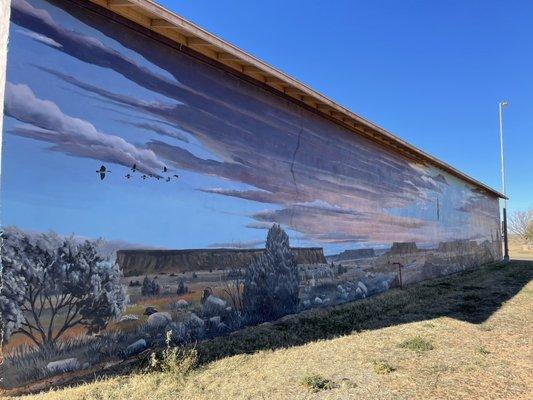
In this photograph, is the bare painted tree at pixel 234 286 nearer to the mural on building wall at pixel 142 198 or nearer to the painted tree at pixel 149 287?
the mural on building wall at pixel 142 198

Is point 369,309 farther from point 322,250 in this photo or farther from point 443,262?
point 443,262

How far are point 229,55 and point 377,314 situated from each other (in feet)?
19.3

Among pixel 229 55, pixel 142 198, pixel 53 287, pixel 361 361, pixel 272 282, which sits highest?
pixel 229 55

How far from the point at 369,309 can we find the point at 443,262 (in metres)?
9.09

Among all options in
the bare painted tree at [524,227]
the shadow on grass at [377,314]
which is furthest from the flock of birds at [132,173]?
the bare painted tree at [524,227]

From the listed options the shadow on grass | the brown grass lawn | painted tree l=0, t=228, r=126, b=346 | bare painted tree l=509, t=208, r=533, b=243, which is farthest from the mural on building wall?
bare painted tree l=509, t=208, r=533, b=243

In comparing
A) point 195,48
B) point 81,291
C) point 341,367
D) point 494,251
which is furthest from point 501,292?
point 494,251

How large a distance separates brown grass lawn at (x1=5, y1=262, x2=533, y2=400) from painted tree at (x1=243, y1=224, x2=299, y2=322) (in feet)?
0.93

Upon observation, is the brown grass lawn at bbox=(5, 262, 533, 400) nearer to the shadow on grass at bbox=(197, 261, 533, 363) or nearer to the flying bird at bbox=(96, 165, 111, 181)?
the shadow on grass at bbox=(197, 261, 533, 363)

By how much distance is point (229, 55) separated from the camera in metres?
6.96

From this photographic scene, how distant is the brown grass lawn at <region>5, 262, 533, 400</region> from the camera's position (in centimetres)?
460

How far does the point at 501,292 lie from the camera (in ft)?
41.1

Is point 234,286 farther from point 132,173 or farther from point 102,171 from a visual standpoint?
point 102,171

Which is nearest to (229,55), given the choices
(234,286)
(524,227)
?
(234,286)
